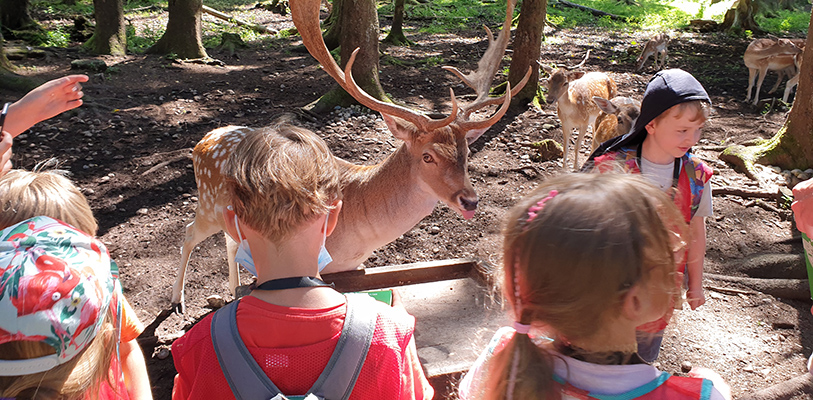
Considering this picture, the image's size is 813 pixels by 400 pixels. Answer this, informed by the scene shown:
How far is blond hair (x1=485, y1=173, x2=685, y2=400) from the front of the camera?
3.61ft

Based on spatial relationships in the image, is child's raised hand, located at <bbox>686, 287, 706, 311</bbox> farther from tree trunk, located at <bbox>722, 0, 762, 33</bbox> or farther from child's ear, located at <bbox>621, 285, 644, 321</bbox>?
tree trunk, located at <bbox>722, 0, 762, 33</bbox>

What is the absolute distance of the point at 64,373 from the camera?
4.26 feet

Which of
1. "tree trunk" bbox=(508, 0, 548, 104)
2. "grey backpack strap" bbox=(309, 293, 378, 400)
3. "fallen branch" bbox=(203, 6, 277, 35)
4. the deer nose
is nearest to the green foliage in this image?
"tree trunk" bbox=(508, 0, 548, 104)

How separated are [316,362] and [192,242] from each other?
115 inches

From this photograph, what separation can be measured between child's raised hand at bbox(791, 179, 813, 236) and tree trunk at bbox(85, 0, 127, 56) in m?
10.7

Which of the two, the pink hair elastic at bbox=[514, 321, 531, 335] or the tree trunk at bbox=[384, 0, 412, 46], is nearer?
the pink hair elastic at bbox=[514, 321, 531, 335]

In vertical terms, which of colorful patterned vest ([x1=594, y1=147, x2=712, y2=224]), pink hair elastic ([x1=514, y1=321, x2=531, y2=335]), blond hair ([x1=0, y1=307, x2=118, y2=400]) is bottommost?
blond hair ([x1=0, y1=307, x2=118, y2=400])

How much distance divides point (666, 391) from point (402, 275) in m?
2.31

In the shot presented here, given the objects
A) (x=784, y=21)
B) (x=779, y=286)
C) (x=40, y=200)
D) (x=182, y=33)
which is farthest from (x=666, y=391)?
(x=784, y=21)

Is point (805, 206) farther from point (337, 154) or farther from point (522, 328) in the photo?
point (337, 154)

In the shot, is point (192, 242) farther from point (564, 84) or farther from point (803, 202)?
point (564, 84)

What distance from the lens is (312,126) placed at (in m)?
7.11

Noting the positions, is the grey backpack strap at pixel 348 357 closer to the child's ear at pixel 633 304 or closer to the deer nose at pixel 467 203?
the child's ear at pixel 633 304

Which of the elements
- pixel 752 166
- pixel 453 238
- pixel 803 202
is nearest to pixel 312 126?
pixel 453 238
